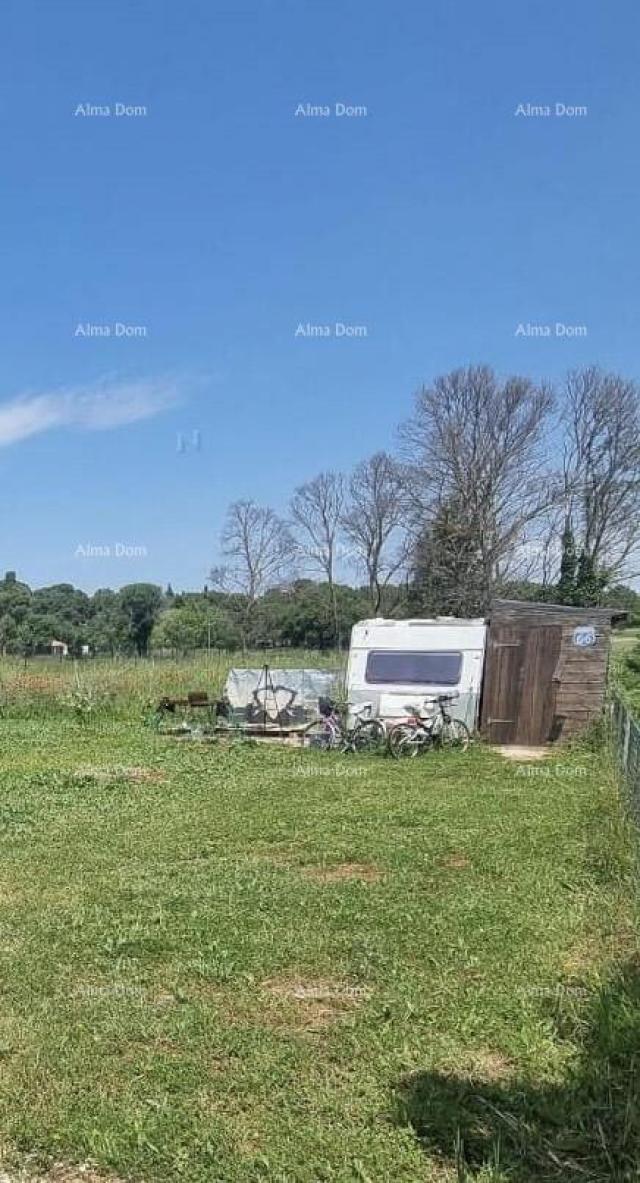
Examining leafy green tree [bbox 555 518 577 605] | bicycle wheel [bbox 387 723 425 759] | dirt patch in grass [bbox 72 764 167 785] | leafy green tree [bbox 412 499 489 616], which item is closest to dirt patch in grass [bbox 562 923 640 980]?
dirt patch in grass [bbox 72 764 167 785]

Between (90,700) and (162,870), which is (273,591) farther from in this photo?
(162,870)

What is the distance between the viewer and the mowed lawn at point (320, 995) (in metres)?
2.96

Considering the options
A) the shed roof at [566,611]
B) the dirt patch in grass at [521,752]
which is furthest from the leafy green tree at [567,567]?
the dirt patch in grass at [521,752]

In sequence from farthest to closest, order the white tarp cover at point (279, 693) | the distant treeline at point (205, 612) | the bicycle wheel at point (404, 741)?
→ the distant treeline at point (205, 612), the white tarp cover at point (279, 693), the bicycle wheel at point (404, 741)

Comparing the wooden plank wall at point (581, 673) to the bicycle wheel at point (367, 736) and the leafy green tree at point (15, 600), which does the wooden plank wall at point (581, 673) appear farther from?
the leafy green tree at point (15, 600)

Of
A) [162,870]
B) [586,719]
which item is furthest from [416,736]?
[162,870]

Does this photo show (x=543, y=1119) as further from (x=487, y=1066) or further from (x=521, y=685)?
(x=521, y=685)

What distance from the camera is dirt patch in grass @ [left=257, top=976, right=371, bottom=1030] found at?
3.91 meters

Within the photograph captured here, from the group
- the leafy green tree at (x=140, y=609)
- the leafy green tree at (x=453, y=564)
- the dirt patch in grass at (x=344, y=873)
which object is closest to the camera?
the dirt patch in grass at (x=344, y=873)

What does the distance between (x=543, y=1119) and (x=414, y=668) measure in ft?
37.9

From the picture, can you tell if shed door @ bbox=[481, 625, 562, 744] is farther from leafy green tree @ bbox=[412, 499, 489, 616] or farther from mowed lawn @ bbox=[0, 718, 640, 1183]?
leafy green tree @ bbox=[412, 499, 489, 616]

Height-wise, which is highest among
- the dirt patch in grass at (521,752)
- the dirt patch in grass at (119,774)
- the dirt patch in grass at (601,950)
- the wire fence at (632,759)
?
the wire fence at (632,759)

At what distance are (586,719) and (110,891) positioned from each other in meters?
9.95

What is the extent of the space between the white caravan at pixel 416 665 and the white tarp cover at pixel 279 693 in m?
1.26
